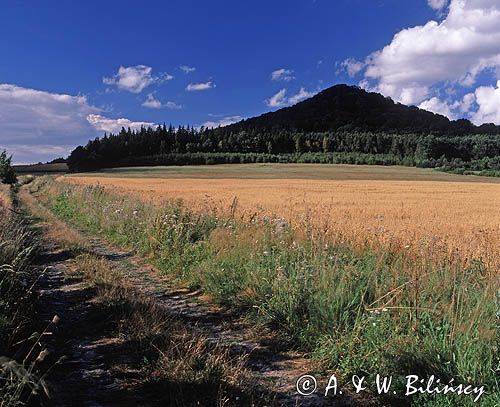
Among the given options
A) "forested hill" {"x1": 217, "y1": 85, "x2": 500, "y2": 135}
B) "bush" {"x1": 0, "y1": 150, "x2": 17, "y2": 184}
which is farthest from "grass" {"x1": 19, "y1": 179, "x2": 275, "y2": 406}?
"forested hill" {"x1": 217, "y1": 85, "x2": 500, "y2": 135}

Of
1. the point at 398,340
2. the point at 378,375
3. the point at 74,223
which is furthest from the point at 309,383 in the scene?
the point at 74,223

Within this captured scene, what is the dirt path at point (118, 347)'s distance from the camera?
14.5 feet

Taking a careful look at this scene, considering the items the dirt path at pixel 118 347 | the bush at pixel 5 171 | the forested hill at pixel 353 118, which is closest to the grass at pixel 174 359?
the dirt path at pixel 118 347

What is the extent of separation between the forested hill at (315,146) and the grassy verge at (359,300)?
97.5 m

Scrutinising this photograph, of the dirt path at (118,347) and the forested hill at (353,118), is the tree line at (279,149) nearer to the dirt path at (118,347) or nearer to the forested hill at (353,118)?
the forested hill at (353,118)

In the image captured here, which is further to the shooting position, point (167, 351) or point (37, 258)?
point (37, 258)

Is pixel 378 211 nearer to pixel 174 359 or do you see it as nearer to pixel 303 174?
pixel 174 359

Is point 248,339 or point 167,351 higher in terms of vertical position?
point 167,351

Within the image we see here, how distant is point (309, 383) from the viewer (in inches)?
190

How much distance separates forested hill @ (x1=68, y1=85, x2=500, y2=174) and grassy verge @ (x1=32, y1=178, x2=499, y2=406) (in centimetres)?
9755

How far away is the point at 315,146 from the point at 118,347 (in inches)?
5233

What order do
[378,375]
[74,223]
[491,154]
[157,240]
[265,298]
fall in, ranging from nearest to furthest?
[378,375]
[265,298]
[157,240]
[74,223]
[491,154]

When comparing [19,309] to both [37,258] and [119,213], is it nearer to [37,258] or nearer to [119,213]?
[37,258]

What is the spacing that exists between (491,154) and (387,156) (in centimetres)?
2607
